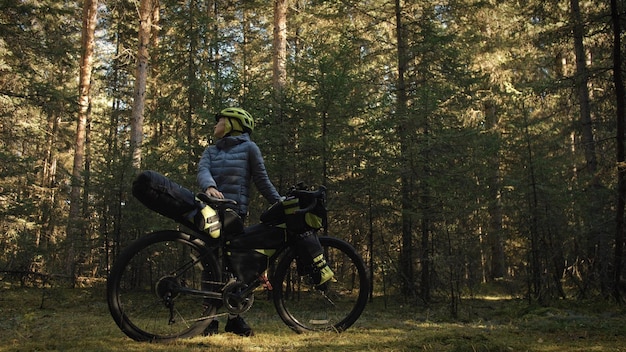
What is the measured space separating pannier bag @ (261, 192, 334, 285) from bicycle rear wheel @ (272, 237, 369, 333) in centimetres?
18

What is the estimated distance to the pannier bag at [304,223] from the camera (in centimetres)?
414

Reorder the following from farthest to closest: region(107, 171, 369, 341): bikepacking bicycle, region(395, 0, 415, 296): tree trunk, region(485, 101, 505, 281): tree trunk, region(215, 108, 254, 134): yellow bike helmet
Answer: region(485, 101, 505, 281): tree trunk < region(395, 0, 415, 296): tree trunk < region(215, 108, 254, 134): yellow bike helmet < region(107, 171, 369, 341): bikepacking bicycle

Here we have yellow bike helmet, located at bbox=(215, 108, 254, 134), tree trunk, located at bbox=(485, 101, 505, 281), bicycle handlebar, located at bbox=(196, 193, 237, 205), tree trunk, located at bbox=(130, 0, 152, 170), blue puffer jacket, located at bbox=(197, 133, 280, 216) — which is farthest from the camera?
tree trunk, located at bbox=(130, 0, 152, 170)

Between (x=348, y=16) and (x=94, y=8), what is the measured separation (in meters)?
10.8

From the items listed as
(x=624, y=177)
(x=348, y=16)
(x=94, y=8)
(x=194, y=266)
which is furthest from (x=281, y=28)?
(x=194, y=266)

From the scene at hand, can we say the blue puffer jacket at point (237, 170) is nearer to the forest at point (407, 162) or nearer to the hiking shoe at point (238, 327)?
the hiking shoe at point (238, 327)

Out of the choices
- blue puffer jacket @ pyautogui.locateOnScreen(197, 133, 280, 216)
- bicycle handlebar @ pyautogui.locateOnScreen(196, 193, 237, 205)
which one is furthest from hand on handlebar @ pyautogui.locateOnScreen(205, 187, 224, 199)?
blue puffer jacket @ pyautogui.locateOnScreen(197, 133, 280, 216)

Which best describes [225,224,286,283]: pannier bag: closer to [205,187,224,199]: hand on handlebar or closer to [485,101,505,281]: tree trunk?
[205,187,224,199]: hand on handlebar

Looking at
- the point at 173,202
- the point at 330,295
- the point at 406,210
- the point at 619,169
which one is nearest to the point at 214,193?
the point at 173,202

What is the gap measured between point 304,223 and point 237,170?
0.90 m

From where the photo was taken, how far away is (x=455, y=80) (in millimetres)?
11969

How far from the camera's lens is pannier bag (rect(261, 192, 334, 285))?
13.6 feet

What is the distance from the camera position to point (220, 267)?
3.99 meters

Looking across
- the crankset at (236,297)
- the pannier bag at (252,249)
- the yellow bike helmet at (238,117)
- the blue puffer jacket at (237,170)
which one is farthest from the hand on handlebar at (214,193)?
the yellow bike helmet at (238,117)
